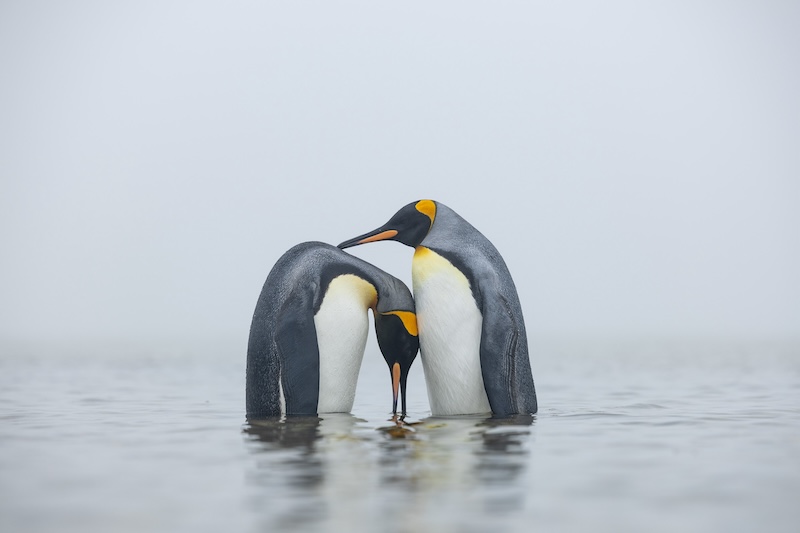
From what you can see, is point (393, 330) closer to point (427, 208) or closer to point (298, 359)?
point (298, 359)

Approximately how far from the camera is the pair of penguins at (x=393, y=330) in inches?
287

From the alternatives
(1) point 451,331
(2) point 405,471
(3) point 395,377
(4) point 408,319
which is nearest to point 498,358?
(1) point 451,331

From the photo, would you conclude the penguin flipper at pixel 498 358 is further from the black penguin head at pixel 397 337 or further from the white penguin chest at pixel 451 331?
the black penguin head at pixel 397 337

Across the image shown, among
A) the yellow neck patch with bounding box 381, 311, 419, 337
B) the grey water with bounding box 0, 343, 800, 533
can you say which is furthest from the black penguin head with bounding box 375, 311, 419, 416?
the grey water with bounding box 0, 343, 800, 533

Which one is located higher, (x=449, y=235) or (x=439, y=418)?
(x=449, y=235)

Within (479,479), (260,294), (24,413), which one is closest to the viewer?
(479,479)

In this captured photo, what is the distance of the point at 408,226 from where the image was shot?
7957mm

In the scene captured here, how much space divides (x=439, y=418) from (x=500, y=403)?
46 centimetres

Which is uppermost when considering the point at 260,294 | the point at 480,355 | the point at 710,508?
the point at 260,294

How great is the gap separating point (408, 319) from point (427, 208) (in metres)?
0.96

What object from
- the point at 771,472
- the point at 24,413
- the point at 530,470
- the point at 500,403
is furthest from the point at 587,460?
the point at 24,413

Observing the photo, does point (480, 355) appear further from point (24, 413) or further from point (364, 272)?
point (24, 413)

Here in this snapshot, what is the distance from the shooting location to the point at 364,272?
24.8 feet

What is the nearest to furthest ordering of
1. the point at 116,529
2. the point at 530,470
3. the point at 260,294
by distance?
the point at 116,529 < the point at 530,470 < the point at 260,294
